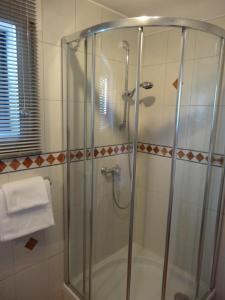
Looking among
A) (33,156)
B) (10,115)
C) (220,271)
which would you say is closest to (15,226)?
(33,156)

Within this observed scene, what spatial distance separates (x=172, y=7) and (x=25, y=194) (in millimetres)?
1639

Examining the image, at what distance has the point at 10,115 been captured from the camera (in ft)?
4.25

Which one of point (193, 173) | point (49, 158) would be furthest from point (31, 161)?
point (193, 173)

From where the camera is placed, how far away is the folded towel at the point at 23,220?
1274mm

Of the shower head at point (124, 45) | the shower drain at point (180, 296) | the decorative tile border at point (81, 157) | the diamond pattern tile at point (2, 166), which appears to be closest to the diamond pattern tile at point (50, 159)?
the decorative tile border at point (81, 157)

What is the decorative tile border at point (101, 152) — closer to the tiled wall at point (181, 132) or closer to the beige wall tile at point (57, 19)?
the tiled wall at point (181, 132)

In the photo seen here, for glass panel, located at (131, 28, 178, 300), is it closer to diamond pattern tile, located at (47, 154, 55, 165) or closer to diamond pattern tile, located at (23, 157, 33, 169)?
diamond pattern tile, located at (47, 154, 55, 165)

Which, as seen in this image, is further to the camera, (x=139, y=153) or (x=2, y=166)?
(x=139, y=153)

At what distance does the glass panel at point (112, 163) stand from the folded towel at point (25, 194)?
0.40 metres

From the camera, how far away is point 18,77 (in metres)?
1.30

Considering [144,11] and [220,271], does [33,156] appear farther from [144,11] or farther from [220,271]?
[220,271]

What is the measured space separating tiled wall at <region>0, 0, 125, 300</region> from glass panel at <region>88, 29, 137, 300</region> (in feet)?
0.90

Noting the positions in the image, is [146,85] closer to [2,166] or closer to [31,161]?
[31,161]

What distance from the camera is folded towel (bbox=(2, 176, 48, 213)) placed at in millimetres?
1282
